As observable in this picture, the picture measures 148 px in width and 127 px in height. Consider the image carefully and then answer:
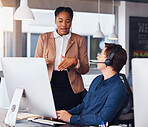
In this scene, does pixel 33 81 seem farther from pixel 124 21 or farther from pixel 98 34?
pixel 124 21

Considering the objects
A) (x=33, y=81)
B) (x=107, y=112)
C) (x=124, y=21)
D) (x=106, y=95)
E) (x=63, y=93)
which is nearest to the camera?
(x=33, y=81)

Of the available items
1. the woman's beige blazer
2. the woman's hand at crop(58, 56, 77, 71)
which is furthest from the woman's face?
the woman's hand at crop(58, 56, 77, 71)

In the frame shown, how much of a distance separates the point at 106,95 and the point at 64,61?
0.92 metres

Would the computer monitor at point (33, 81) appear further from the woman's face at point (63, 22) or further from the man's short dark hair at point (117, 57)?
the woman's face at point (63, 22)

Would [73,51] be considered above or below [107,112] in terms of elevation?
above

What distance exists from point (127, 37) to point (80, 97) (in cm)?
425

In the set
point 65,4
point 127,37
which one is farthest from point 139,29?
point 65,4

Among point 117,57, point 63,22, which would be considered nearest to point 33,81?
point 117,57

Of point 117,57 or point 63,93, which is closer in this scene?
point 117,57

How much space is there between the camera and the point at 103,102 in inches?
83.8

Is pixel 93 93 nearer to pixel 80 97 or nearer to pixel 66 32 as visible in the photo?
pixel 80 97

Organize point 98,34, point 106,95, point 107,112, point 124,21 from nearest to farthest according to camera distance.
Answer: point 107,112 → point 106,95 → point 98,34 → point 124,21

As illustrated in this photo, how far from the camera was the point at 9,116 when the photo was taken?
6.36 feet

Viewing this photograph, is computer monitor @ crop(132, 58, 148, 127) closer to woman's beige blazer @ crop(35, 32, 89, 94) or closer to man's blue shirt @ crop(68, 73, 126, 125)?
man's blue shirt @ crop(68, 73, 126, 125)
